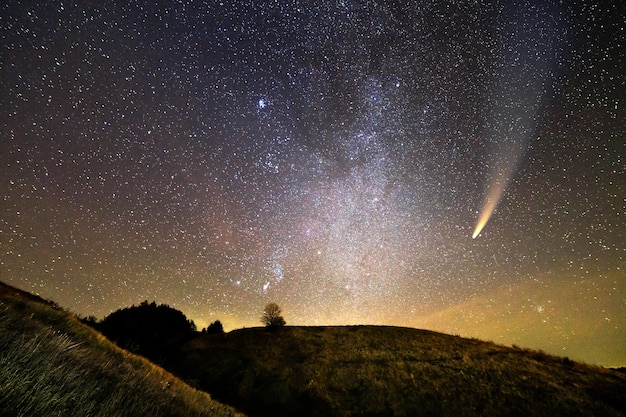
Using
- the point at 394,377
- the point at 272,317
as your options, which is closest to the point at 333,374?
the point at 394,377

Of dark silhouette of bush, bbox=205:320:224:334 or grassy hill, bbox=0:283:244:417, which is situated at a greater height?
dark silhouette of bush, bbox=205:320:224:334

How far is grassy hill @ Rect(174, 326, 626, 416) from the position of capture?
64.0 ft

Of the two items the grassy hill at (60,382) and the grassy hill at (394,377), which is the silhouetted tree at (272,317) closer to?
the grassy hill at (394,377)

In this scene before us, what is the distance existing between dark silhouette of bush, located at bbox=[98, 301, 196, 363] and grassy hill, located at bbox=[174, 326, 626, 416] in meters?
3.74

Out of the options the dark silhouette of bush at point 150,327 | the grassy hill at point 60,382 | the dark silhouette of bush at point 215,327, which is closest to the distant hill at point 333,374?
the grassy hill at point 60,382

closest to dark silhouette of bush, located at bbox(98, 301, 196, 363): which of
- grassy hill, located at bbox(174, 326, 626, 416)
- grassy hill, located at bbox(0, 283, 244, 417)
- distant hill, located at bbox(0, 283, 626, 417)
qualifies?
distant hill, located at bbox(0, 283, 626, 417)

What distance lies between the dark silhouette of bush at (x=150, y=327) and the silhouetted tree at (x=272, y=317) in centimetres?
853

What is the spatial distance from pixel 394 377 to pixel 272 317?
744 inches

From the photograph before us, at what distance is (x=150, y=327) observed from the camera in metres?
37.0

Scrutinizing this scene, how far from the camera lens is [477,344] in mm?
28172

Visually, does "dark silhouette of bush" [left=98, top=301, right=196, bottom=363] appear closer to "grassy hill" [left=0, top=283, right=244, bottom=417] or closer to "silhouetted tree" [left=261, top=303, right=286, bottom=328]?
"silhouetted tree" [left=261, top=303, right=286, bottom=328]

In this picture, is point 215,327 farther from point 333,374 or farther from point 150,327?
point 333,374

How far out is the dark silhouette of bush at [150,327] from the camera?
30506mm

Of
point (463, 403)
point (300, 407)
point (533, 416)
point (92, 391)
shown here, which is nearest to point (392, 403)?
point (463, 403)
